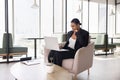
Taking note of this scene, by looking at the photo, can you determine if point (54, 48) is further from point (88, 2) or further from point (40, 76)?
point (88, 2)

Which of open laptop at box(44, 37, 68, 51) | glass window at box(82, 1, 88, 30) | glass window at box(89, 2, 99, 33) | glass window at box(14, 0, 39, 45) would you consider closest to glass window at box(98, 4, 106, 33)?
glass window at box(89, 2, 99, 33)

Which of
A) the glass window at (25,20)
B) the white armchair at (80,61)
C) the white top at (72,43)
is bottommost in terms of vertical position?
the white armchair at (80,61)

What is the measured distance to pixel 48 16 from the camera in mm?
6969

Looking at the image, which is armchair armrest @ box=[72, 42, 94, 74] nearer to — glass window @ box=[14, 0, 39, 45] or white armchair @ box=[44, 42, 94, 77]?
white armchair @ box=[44, 42, 94, 77]

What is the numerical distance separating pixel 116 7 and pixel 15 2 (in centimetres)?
504

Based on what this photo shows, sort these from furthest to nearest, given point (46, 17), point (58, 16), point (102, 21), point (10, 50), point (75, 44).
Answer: point (102, 21)
point (58, 16)
point (46, 17)
point (10, 50)
point (75, 44)

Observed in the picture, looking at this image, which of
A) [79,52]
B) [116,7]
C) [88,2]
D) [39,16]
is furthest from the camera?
[116,7]

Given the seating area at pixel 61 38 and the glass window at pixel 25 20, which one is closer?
the seating area at pixel 61 38

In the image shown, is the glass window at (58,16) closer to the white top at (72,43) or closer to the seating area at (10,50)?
the seating area at (10,50)

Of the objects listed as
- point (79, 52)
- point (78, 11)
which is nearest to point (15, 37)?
point (78, 11)

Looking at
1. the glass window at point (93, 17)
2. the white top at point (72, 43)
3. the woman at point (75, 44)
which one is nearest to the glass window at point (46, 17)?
the glass window at point (93, 17)

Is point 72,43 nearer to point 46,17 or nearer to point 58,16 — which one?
point 46,17

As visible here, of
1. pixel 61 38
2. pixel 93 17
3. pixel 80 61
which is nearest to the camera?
pixel 80 61

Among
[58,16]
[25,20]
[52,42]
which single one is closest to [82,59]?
[52,42]
